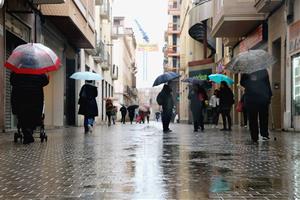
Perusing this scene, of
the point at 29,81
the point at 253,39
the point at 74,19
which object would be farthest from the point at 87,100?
the point at 253,39

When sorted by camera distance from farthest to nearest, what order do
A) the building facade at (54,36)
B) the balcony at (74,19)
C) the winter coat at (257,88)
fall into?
Result: the balcony at (74,19), the building facade at (54,36), the winter coat at (257,88)

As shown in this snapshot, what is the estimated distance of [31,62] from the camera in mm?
11188

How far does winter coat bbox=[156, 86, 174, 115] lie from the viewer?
18578 mm

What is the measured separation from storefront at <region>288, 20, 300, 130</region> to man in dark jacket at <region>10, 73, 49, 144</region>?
9.60m

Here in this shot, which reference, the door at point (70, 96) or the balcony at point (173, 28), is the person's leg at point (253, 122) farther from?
the balcony at point (173, 28)

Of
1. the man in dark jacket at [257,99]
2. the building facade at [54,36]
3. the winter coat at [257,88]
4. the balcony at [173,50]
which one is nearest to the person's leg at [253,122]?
the man in dark jacket at [257,99]

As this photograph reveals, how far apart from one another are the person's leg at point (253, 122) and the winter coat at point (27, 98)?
4.43 m

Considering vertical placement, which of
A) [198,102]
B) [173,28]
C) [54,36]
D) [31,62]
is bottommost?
[198,102]

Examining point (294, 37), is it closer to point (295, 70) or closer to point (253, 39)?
point (295, 70)

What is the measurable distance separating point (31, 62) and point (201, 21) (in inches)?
1218

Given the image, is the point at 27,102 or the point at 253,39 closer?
the point at 27,102

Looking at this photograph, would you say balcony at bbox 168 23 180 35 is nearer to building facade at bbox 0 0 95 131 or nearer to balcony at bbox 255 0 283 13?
building facade at bbox 0 0 95 131

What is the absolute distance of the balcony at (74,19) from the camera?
21698 millimetres

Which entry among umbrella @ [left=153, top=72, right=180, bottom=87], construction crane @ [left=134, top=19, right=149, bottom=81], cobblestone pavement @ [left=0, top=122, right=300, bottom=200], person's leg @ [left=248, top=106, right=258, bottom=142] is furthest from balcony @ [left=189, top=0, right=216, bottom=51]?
construction crane @ [left=134, top=19, right=149, bottom=81]
